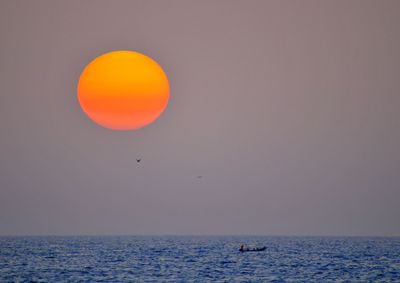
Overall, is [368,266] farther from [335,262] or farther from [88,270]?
[88,270]

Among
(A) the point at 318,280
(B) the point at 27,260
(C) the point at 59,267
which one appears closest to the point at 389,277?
(A) the point at 318,280

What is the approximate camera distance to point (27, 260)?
127875mm

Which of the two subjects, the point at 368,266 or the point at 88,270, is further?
the point at 368,266

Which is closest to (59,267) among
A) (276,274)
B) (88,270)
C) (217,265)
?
(88,270)

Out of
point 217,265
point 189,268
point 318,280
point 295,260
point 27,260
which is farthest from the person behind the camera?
point 295,260

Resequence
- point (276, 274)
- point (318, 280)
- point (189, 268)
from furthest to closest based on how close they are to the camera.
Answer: point (189, 268) < point (276, 274) < point (318, 280)

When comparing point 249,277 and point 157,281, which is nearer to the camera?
point 157,281

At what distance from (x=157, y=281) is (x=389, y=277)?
3122 cm

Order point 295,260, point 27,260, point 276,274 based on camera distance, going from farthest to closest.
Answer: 1. point 295,260
2. point 27,260
3. point 276,274

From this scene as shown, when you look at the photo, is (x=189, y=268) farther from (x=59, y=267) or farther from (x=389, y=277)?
(x=389, y=277)

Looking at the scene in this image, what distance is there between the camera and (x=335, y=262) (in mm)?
131625

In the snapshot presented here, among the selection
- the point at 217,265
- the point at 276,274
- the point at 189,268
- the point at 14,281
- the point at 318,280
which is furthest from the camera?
the point at 217,265

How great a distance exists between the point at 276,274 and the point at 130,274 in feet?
64.3

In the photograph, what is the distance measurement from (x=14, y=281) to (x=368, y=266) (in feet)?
188
